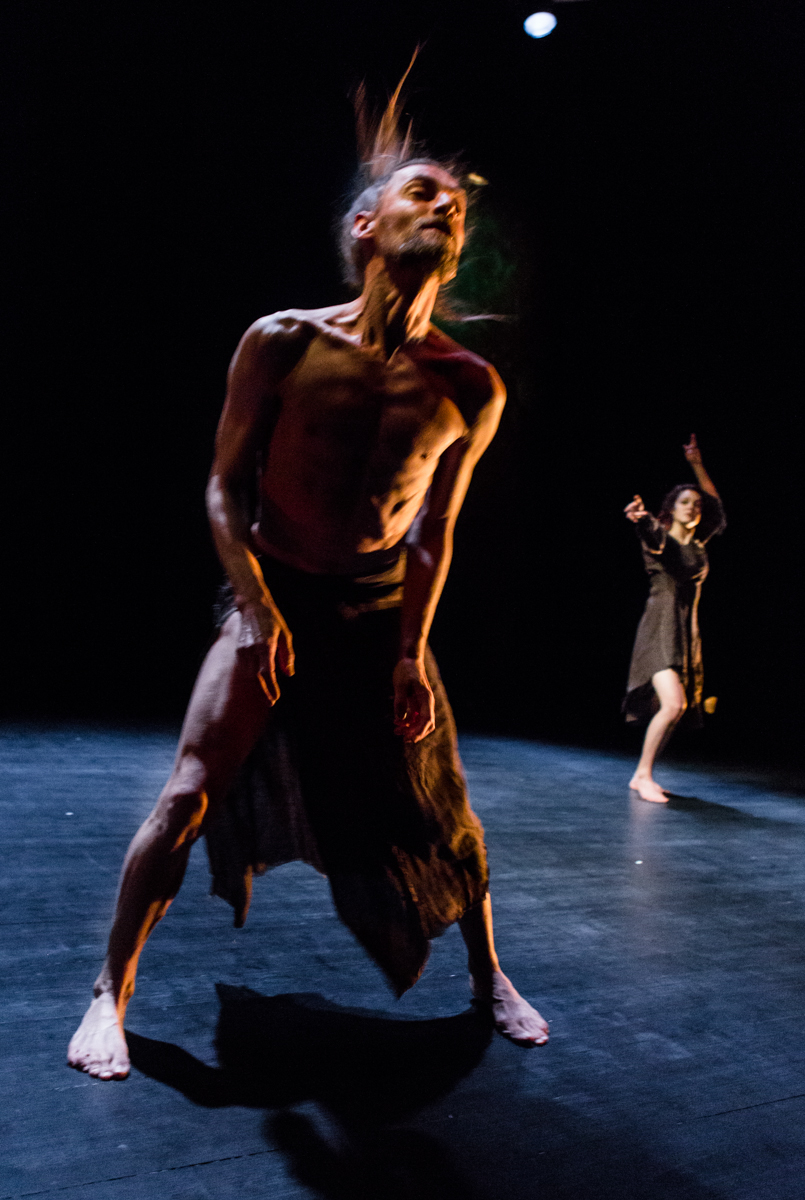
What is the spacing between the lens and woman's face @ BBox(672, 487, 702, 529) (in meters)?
4.38

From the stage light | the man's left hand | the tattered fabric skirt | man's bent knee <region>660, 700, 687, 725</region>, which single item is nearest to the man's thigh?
the tattered fabric skirt

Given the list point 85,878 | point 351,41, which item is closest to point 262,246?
point 351,41

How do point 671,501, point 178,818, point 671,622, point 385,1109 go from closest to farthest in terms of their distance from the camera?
point 385,1109
point 178,818
point 671,622
point 671,501

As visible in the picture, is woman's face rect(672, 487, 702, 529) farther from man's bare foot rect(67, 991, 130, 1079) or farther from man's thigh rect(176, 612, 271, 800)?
man's bare foot rect(67, 991, 130, 1079)

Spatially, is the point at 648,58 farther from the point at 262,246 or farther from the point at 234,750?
the point at 234,750

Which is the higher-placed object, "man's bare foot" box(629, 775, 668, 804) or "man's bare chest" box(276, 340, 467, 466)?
"man's bare chest" box(276, 340, 467, 466)

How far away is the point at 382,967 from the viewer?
153 cm

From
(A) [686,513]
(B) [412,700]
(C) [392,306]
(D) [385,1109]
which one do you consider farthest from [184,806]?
(A) [686,513]

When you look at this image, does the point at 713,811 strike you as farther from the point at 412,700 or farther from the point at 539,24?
the point at 539,24

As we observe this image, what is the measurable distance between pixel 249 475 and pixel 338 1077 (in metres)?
0.93

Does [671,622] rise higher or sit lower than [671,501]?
lower

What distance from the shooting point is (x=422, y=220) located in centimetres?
146

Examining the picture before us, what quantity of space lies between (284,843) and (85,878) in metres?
0.95

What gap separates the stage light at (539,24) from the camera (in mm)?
4727
